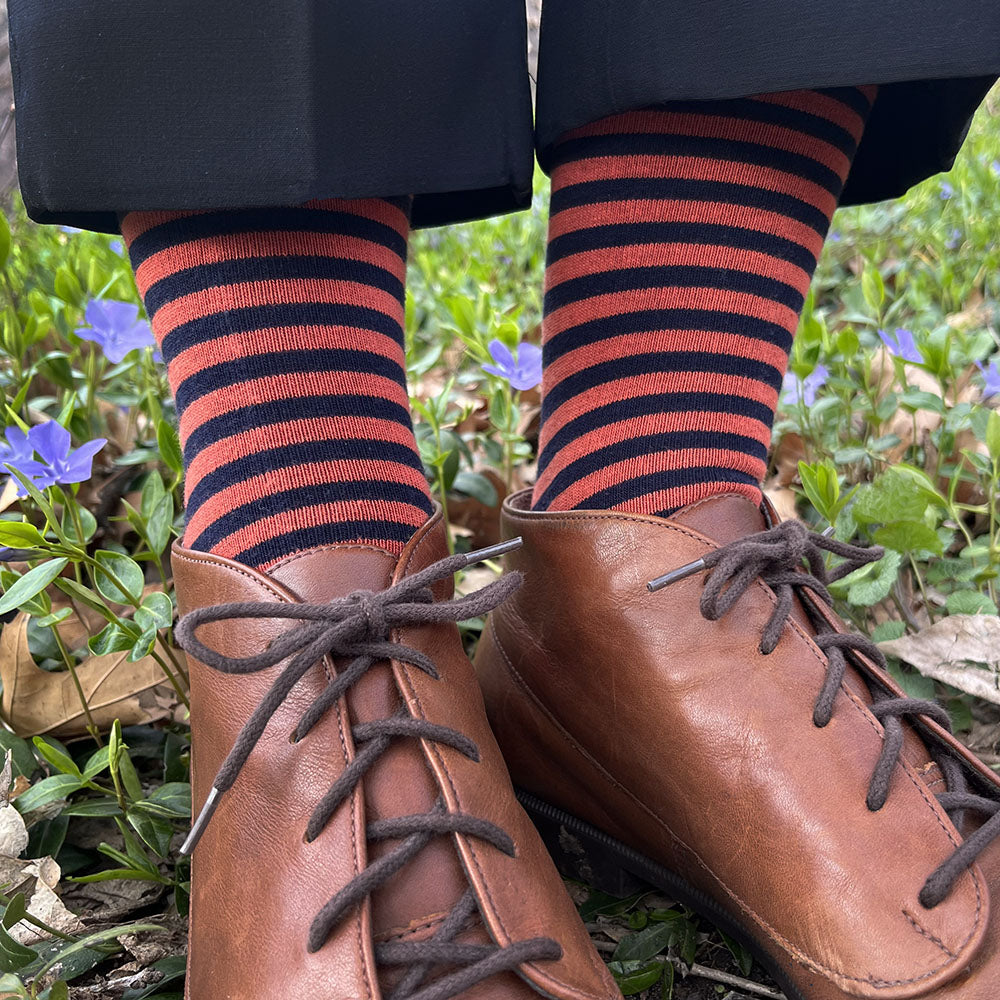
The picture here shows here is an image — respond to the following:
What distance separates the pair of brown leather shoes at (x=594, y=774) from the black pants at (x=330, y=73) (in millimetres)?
290

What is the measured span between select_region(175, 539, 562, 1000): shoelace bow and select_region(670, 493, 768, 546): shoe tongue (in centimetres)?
18

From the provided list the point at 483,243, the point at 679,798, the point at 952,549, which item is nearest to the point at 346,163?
the point at 679,798

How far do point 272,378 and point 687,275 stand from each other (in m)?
0.39

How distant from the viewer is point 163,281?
0.79 meters

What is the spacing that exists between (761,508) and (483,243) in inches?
79.8

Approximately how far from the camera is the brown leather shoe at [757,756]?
0.64 meters

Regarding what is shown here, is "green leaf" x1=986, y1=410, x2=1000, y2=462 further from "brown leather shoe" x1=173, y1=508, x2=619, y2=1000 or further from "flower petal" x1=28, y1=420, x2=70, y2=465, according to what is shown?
"flower petal" x1=28, y1=420, x2=70, y2=465

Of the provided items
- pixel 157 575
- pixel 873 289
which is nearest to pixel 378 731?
pixel 157 575

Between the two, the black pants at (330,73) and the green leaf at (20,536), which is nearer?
the black pants at (330,73)

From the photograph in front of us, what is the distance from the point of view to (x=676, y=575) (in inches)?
29.7

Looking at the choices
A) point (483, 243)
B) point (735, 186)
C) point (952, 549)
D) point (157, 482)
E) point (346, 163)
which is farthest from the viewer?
point (483, 243)

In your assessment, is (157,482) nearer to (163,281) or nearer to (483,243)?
(163,281)

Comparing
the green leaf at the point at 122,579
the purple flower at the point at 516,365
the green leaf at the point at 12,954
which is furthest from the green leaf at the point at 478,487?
the green leaf at the point at 12,954

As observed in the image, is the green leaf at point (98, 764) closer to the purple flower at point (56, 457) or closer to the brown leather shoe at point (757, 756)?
the purple flower at point (56, 457)
